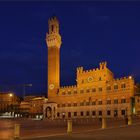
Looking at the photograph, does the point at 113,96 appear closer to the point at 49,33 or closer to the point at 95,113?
the point at 95,113

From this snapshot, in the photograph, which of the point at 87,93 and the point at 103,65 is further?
the point at 87,93

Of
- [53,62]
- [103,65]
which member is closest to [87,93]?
[103,65]

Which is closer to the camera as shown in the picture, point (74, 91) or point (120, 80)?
point (120, 80)

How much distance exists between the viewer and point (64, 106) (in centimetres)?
9388

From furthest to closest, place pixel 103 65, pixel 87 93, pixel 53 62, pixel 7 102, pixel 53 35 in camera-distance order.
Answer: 1. pixel 7 102
2. pixel 53 35
3. pixel 53 62
4. pixel 87 93
5. pixel 103 65

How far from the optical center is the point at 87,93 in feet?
294

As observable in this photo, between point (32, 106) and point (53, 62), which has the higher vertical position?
point (53, 62)

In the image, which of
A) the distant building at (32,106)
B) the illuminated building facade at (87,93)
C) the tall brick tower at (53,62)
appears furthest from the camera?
the distant building at (32,106)

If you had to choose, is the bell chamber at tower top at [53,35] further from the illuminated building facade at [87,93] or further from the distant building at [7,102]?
the distant building at [7,102]

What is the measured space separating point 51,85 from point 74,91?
955 cm

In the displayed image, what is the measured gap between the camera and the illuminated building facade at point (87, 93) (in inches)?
3182

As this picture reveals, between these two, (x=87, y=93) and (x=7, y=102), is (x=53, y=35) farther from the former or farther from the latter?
(x=7, y=102)

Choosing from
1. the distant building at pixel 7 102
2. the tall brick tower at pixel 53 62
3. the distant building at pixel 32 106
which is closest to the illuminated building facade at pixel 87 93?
the tall brick tower at pixel 53 62

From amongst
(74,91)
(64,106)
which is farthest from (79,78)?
(64,106)
